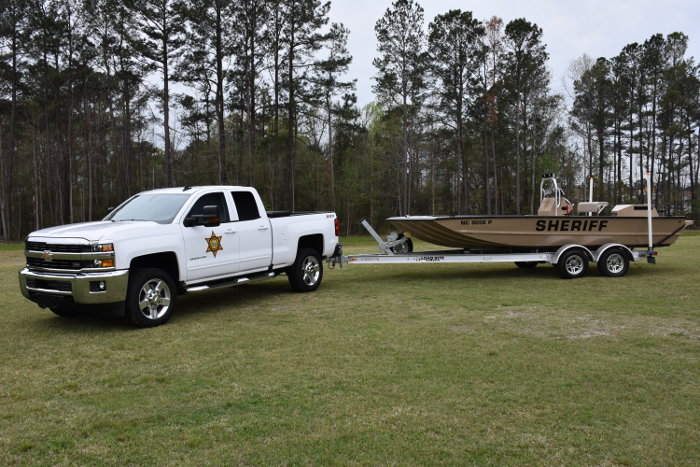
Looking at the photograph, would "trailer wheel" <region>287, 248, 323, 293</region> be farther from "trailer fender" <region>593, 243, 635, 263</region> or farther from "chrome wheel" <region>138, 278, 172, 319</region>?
"trailer fender" <region>593, 243, 635, 263</region>

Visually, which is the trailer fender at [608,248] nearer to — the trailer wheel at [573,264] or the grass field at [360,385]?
the trailer wheel at [573,264]

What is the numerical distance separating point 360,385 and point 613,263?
29.8ft

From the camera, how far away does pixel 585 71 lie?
4431cm

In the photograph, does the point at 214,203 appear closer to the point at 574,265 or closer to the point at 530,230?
the point at 530,230

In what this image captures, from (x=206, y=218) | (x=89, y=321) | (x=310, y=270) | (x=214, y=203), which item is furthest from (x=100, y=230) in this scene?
(x=310, y=270)

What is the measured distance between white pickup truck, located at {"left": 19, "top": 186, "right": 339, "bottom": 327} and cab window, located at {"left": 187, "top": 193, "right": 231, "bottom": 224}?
0.02 m

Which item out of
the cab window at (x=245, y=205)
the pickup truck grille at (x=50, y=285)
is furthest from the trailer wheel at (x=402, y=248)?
the pickup truck grille at (x=50, y=285)

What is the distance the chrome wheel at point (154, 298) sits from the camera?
7.06m

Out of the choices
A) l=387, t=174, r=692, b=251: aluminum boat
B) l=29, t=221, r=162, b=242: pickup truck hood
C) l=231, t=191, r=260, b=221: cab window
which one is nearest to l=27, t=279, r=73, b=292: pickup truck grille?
l=29, t=221, r=162, b=242: pickup truck hood

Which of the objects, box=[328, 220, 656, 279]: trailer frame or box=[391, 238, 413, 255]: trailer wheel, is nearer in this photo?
box=[328, 220, 656, 279]: trailer frame

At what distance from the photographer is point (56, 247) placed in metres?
6.72

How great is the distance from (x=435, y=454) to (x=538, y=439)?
0.76 meters

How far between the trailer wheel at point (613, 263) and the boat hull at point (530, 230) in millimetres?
346

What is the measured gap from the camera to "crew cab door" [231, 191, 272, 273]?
852 centimetres
